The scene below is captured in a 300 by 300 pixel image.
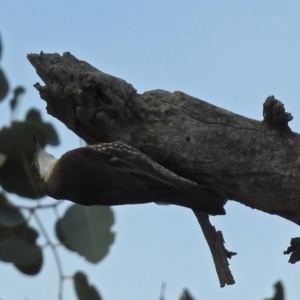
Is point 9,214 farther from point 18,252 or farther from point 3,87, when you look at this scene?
point 3,87

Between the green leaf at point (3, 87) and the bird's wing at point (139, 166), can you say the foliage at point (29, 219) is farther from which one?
the bird's wing at point (139, 166)

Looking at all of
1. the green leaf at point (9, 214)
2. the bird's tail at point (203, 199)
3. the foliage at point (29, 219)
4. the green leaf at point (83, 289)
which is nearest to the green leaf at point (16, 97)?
the foliage at point (29, 219)

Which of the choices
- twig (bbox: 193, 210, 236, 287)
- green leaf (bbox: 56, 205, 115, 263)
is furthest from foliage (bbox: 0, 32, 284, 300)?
twig (bbox: 193, 210, 236, 287)

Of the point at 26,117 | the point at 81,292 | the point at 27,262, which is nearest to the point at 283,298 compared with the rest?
the point at 81,292

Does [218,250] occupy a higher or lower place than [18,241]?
higher

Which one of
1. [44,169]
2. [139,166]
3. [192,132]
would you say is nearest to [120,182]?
[139,166]

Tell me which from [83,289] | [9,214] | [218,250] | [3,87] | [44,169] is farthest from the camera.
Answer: [44,169]

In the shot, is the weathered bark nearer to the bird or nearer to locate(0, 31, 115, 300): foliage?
the bird

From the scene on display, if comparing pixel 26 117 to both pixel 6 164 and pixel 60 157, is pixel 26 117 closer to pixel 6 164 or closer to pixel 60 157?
pixel 6 164
